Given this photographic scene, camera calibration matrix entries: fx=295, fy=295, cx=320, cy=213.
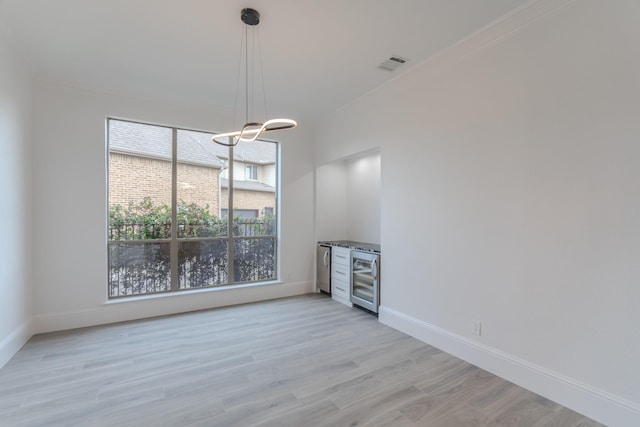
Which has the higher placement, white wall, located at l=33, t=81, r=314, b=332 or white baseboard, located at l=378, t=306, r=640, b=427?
white wall, located at l=33, t=81, r=314, b=332

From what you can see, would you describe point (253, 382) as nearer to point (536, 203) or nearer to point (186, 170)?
point (536, 203)

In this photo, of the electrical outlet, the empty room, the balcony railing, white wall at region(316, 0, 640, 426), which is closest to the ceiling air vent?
the empty room

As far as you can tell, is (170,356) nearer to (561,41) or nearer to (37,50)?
(37,50)

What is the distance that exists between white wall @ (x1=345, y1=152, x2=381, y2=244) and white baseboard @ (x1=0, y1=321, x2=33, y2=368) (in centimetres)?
441

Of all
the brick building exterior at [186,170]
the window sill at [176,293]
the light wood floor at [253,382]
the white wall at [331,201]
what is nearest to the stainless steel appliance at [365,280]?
the light wood floor at [253,382]

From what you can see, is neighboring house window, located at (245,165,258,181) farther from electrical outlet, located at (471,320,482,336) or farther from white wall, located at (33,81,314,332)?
electrical outlet, located at (471,320,482,336)

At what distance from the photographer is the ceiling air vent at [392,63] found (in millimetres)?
3129

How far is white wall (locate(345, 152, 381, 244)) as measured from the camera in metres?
4.77

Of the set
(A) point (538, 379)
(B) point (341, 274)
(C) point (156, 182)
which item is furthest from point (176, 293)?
(A) point (538, 379)

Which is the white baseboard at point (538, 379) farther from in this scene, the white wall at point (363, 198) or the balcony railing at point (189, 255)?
the balcony railing at point (189, 255)

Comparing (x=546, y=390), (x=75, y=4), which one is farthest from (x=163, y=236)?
(x=546, y=390)

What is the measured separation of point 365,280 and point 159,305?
2893 millimetres

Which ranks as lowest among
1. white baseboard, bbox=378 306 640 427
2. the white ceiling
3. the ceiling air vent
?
white baseboard, bbox=378 306 640 427

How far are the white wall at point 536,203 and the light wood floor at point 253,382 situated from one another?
1.06 ft
